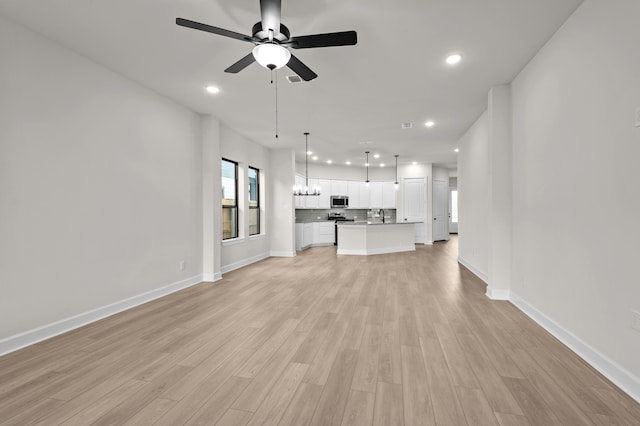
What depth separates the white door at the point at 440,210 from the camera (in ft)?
36.4

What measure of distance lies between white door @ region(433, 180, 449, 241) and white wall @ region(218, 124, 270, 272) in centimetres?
657

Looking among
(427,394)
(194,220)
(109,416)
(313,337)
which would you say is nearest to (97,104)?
(194,220)

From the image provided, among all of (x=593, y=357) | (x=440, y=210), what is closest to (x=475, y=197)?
(x=593, y=357)

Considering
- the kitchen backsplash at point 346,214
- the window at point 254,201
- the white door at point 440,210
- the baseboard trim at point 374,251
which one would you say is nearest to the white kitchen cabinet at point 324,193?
Answer: the kitchen backsplash at point 346,214

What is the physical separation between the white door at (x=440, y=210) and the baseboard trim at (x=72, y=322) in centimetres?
943

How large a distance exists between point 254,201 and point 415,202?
20.1ft

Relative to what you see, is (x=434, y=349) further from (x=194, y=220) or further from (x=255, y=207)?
(x=255, y=207)

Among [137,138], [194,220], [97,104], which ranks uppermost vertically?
[97,104]

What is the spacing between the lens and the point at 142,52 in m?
3.19

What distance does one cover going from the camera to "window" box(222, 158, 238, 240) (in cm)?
627

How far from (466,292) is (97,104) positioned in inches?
215

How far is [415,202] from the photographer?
10836 mm

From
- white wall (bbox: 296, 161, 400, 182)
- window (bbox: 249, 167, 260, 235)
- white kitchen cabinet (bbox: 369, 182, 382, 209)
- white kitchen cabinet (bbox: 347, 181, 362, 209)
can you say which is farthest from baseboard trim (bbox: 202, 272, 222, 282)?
white kitchen cabinet (bbox: 369, 182, 382, 209)

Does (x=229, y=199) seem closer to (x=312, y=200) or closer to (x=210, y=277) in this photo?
(x=210, y=277)
